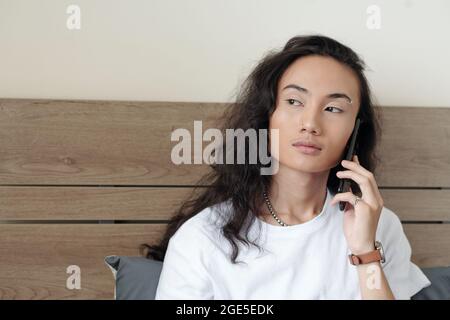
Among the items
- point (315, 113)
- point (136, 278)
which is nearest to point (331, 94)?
point (315, 113)

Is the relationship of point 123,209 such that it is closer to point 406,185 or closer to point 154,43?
point 154,43

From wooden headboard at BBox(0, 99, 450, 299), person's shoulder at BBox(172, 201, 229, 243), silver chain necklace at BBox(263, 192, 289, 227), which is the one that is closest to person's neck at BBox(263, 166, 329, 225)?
silver chain necklace at BBox(263, 192, 289, 227)

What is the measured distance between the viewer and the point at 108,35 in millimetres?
1455

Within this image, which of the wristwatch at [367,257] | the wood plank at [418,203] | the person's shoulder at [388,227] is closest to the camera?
the wristwatch at [367,257]

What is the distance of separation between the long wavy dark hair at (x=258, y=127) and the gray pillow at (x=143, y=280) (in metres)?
0.09

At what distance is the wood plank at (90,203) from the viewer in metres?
1.39

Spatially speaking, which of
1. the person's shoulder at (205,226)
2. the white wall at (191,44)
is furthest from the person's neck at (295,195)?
the white wall at (191,44)

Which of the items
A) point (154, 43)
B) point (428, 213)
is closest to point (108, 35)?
point (154, 43)

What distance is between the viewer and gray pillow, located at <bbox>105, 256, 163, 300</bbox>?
1.22 m

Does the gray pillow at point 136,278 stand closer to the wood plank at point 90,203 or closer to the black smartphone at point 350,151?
the wood plank at point 90,203

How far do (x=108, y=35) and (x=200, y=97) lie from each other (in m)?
0.33

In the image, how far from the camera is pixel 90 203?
4.62 ft

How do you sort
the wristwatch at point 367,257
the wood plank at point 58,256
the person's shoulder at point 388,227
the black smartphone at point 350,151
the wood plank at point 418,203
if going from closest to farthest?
the wristwatch at point 367,257
the black smartphone at point 350,151
the person's shoulder at point 388,227
the wood plank at point 58,256
the wood plank at point 418,203
